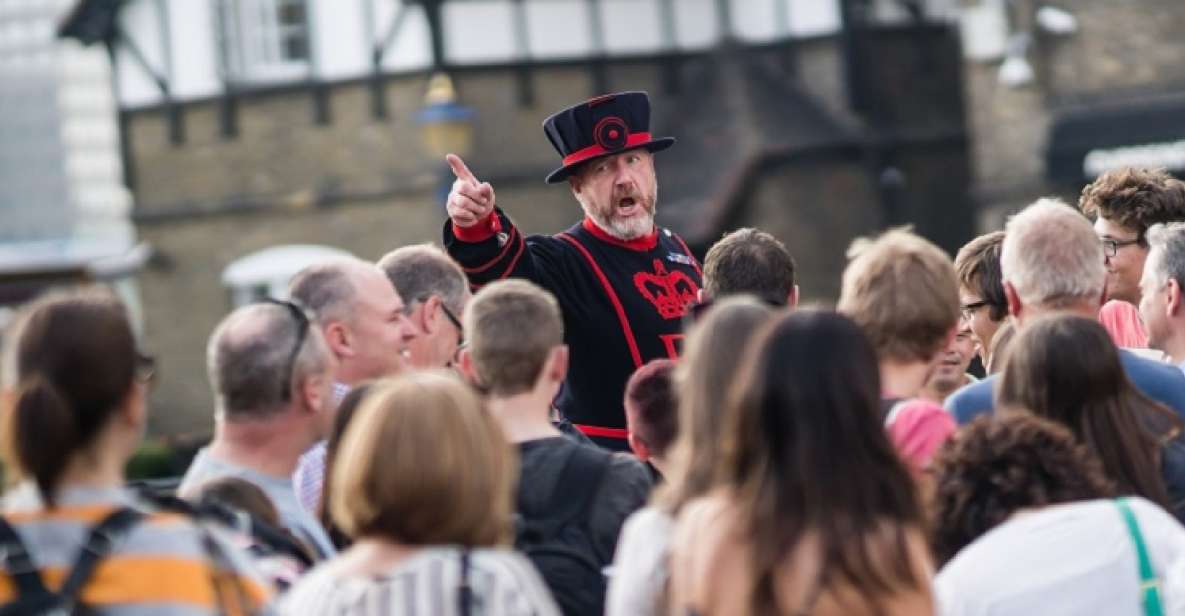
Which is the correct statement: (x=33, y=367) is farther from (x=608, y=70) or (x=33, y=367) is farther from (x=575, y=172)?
(x=608, y=70)

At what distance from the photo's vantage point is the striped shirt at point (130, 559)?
418 centimetres

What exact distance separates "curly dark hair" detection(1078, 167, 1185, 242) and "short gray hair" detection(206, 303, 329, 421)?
3399 millimetres

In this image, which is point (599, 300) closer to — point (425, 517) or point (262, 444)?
point (262, 444)

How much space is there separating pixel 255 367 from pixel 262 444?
0.18 m

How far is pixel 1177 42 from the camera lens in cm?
2034

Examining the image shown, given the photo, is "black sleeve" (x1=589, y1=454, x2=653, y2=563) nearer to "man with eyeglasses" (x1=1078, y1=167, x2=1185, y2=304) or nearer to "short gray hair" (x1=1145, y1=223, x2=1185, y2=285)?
"short gray hair" (x1=1145, y1=223, x2=1185, y2=285)

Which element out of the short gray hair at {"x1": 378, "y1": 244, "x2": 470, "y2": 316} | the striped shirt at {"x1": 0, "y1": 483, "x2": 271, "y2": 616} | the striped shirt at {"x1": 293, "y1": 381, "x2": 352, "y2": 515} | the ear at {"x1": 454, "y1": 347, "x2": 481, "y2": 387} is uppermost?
the short gray hair at {"x1": 378, "y1": 244, "x2": 470, "y2": 316}

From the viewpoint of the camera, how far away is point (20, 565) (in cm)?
419

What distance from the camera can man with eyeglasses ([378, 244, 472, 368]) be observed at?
6.92 meters

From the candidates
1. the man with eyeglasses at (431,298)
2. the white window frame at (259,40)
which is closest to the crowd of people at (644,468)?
the man with eyeglasses at (431,298)

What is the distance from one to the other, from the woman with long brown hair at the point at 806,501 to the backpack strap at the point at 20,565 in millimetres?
1176

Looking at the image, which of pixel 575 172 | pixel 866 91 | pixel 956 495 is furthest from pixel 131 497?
pixel 866 91

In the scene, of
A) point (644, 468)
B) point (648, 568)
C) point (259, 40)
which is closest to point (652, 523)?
point (648, 568)

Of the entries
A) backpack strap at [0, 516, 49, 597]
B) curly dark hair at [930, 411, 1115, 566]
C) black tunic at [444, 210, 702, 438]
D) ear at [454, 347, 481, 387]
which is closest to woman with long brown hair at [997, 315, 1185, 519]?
curly dark hair at [930, 411, 1115, 566]
